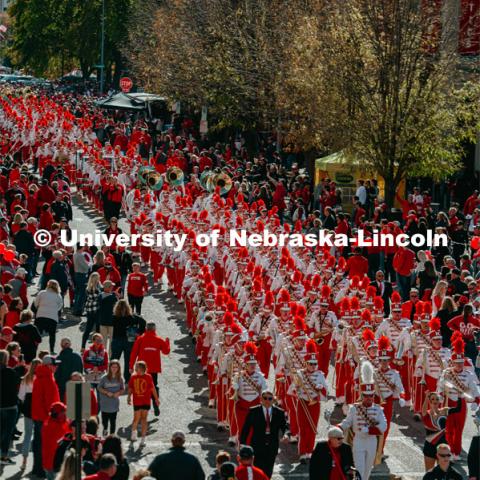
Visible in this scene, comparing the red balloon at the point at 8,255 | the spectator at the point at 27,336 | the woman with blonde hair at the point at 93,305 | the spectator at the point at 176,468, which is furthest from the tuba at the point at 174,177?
the spectator at the point at 176,468

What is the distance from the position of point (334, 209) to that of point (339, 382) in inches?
526

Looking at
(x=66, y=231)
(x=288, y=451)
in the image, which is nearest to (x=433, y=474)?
(x=288, y=451)

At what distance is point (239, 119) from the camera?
5062cm

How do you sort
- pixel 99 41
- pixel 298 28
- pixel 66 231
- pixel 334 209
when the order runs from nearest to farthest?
pixel 66 231 < pixel 334 209 < pixel 298 28 < pixel 99 41

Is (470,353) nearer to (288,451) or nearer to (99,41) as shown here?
(288,451)

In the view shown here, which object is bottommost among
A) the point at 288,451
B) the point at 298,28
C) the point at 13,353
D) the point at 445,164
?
the point at 288,451

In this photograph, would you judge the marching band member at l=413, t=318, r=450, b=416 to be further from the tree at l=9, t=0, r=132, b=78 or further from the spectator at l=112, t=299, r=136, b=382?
the tree at l=9, t=0, r=132, b=78

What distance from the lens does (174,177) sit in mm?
37031

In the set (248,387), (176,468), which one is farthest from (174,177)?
(176,468)

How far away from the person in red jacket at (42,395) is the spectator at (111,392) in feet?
3.16

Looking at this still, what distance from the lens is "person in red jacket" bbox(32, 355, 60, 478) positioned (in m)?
16.1

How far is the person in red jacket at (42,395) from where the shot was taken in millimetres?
16109

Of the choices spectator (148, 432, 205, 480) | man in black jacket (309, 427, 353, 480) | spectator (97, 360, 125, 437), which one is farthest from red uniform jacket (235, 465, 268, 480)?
spectator (97, 360, 125, 437)

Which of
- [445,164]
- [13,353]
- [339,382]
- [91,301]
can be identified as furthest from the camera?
[445,164]
